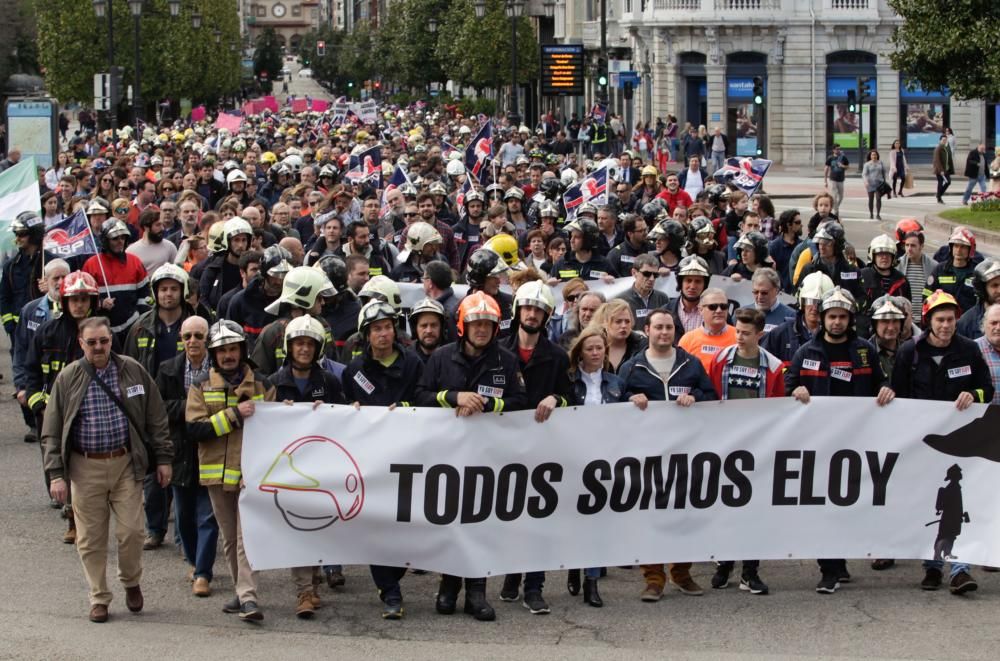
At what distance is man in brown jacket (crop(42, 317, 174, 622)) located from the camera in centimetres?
980

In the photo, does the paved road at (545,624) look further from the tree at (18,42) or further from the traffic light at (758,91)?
the tree at (18,42)

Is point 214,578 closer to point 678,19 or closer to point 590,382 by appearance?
point 590,382

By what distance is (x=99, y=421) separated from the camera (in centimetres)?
984

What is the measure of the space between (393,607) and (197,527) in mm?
1546

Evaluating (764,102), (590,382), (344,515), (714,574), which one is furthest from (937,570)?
(764,102)

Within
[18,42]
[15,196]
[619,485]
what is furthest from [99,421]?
[18,42]

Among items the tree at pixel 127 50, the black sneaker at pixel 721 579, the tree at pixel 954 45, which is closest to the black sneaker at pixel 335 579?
the black sneaker at pixel 721 579

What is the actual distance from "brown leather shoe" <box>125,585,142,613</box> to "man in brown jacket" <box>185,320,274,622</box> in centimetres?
50

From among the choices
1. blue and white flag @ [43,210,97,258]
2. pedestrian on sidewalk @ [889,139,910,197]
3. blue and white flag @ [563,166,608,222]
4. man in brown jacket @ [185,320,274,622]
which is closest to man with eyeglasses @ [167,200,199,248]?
blue and white flag @ [43,210,97,258]

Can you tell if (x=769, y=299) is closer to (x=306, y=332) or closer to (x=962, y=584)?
(x=962, y=584)

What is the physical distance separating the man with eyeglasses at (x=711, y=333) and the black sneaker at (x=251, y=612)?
2.96 meters

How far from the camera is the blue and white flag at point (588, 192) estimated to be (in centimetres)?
2023

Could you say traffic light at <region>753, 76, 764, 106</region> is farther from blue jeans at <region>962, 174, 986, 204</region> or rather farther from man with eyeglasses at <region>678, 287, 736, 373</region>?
man with eyeglasses at <region>678, 287, 736, 373</region>

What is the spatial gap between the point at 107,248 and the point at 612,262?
14.0ft
